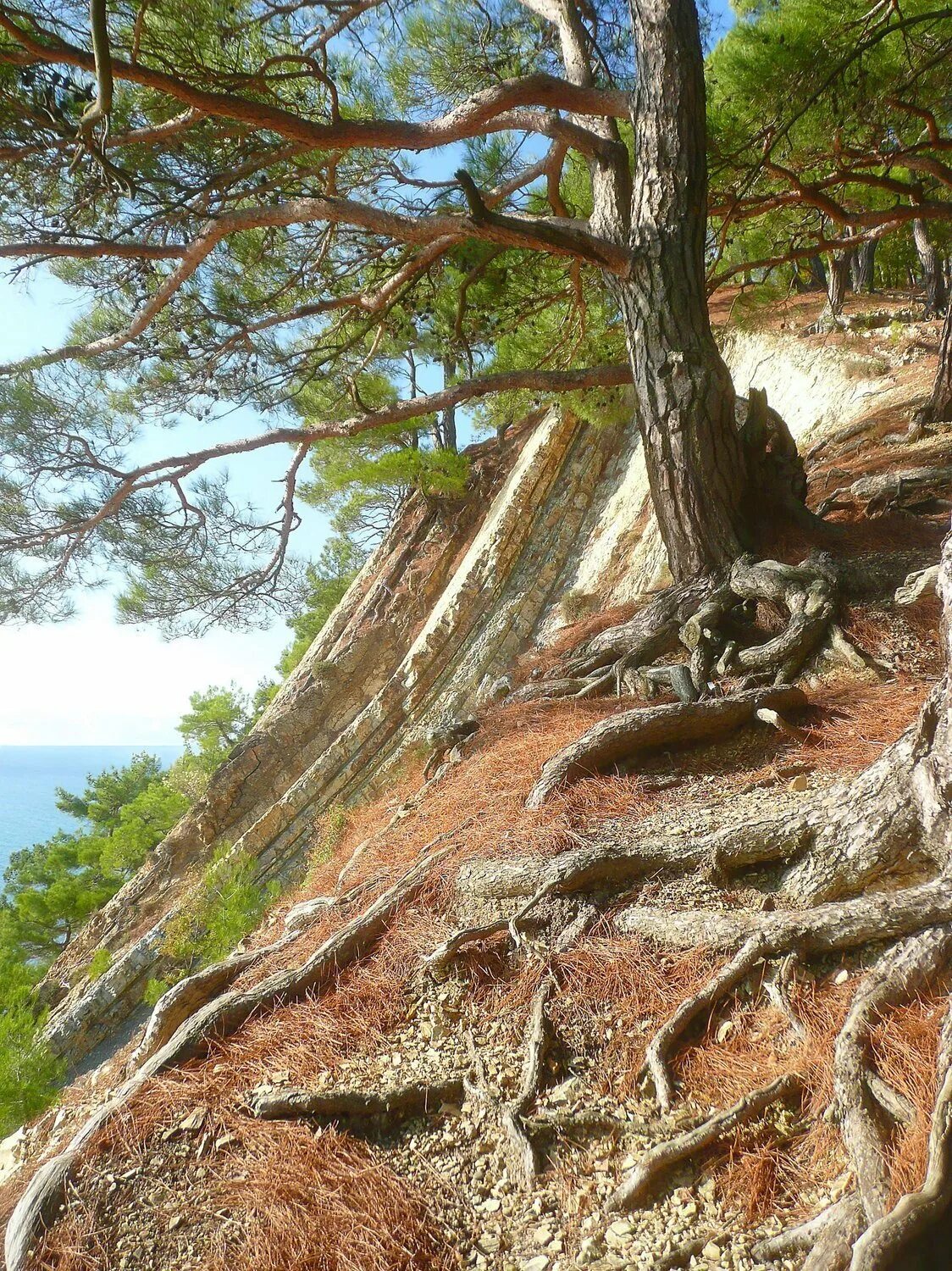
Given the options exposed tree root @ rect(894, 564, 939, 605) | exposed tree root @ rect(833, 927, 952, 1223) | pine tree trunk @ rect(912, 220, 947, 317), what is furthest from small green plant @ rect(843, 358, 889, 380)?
exposed tree root @ rect(833, 927, 952, 1223)

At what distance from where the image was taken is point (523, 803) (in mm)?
3832

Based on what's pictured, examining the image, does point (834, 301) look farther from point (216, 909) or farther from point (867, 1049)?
point (216, 909)

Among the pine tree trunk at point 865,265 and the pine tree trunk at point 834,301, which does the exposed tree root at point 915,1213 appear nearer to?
the pine tree trunk at point 834,301

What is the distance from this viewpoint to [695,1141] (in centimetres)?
203

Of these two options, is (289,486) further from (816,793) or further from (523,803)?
(816,793)

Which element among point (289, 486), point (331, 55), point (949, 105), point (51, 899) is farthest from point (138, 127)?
point (51, 899)

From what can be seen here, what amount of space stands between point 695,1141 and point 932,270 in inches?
504

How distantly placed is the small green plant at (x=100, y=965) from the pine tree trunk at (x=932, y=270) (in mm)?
13885

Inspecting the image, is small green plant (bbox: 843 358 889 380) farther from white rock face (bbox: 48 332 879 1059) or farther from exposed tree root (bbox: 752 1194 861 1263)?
exposed tree root (bbox: 752 1194 861 1263)

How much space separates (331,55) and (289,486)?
3.47 m

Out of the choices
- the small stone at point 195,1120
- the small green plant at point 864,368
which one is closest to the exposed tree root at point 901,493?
the small green plant at point 864,368

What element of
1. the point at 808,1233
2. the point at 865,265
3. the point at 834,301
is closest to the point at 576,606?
the point at 834,301

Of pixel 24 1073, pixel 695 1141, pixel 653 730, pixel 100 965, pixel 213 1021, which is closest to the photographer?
pixel 695 1141

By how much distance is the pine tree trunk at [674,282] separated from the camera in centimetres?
476
